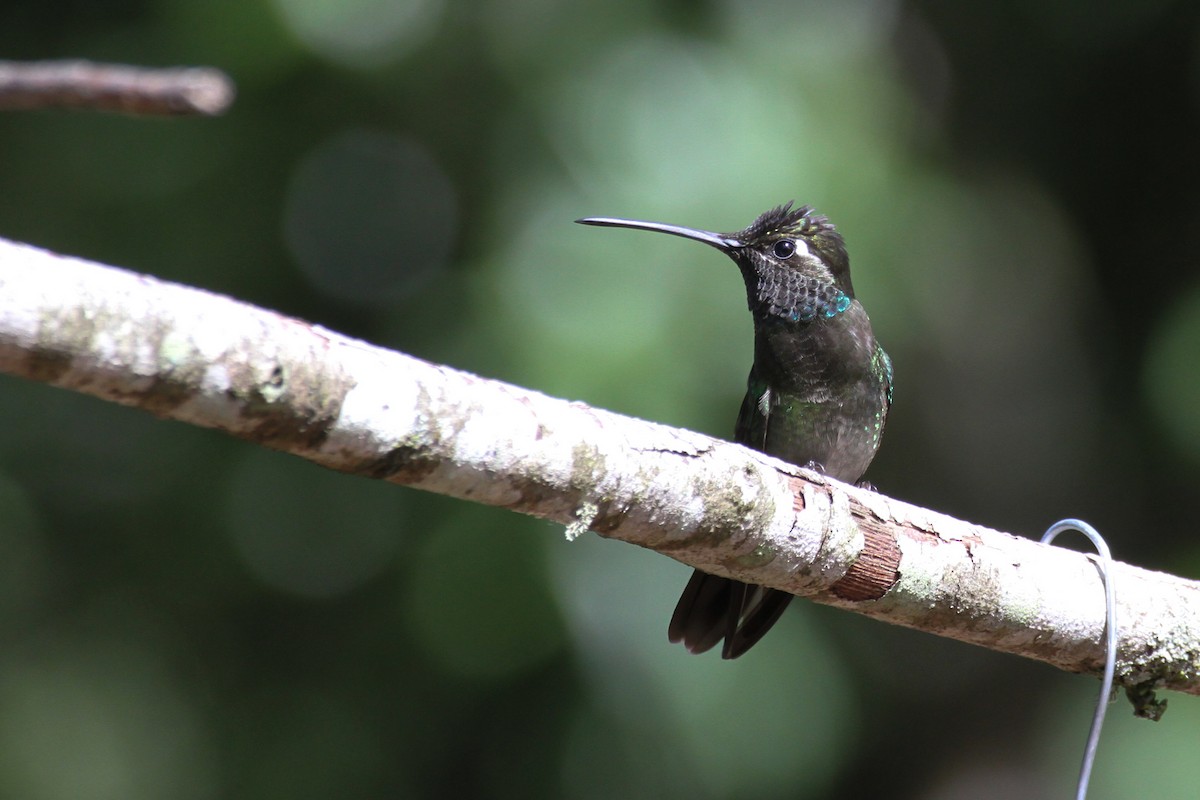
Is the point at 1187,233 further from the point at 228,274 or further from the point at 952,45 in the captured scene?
the point at 228,274

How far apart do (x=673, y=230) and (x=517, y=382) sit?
83 centimetres

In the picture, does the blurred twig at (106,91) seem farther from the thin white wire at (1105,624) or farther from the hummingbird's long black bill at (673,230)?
the hummingbird's long black bill at (673,230)

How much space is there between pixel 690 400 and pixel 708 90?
1.24m

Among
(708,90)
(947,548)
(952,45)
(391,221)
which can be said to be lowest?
(947,548)

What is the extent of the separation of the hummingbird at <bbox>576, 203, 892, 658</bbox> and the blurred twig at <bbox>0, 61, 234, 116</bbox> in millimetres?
2595

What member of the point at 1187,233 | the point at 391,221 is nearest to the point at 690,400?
the point at 391,221

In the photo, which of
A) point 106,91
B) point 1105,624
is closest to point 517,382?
point 1105,624

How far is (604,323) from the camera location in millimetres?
4414

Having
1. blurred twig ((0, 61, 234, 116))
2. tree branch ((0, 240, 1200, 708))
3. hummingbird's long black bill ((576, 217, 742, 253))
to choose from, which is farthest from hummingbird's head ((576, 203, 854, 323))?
blurred twig ((0, 61, 234, 116))

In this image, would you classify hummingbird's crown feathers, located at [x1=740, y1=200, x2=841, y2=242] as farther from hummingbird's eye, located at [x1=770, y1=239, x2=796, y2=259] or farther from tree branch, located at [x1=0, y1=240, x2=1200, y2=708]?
tree branch, located at [x1=0, y1=240, x2=1200, y2=708]

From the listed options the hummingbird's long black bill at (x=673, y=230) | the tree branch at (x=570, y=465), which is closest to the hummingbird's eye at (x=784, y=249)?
the hummingbird's long black bill at (x=673, y=230)

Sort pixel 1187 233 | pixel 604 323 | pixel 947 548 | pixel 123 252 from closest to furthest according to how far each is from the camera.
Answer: pixel 947 548 → pixel 604 323 → pixel 123 252 → pixel 1187 233

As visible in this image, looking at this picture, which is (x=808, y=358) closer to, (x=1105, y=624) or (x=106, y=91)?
(x=1105, y=624)

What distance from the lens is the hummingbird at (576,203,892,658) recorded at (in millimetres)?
3725
